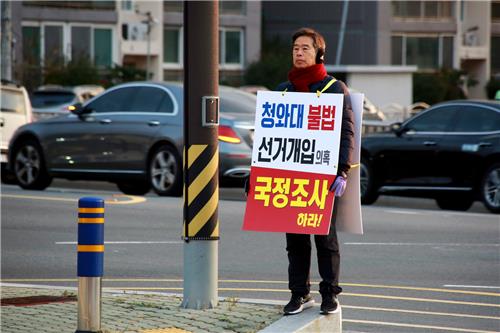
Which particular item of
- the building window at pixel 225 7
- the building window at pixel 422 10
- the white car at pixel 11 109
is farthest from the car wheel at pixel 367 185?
the building window at pixel 422 10

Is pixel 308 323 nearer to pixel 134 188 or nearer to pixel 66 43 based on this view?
pixel 134 188

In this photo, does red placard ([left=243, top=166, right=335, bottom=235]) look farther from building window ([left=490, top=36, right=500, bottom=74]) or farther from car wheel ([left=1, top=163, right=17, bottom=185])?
building window ([left=490, top=36, right=500, bottom=74])

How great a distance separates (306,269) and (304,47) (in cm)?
152

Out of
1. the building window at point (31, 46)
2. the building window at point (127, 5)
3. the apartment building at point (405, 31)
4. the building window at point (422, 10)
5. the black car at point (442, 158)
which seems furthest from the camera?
the building window at point (422, 10)

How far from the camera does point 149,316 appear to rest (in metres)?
9.30

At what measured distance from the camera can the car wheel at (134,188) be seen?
844 inches

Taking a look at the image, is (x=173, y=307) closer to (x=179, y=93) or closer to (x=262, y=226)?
(x=262, y=226)

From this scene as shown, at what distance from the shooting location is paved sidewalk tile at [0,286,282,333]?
348 inches

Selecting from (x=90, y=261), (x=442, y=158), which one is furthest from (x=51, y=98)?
(x=90, y=261)

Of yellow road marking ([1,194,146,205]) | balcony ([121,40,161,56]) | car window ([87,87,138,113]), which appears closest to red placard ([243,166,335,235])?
yellow road marking ([1,194,146,205])

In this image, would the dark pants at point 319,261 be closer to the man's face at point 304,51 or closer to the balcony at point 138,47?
the man's face at point 304,51

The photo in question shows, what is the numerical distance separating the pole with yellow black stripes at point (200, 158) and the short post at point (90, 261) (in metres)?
1.17

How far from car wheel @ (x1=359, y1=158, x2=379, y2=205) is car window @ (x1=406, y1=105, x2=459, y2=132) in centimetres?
89

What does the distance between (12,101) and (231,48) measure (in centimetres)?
4551
